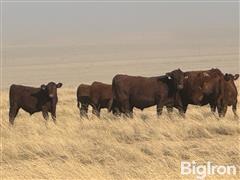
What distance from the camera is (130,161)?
8.64 meters

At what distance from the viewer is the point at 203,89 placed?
1439cm

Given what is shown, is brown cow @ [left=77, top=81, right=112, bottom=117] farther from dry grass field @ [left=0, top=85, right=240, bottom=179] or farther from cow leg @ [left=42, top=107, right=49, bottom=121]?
dry grass field @ [left=0, top=85, right=240, bottom=179]

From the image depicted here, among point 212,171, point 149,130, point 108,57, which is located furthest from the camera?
point 108,57

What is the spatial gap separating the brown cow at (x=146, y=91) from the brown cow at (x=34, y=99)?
1778mm

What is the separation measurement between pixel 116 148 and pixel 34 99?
276 inches

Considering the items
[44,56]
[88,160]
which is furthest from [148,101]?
[44,56]

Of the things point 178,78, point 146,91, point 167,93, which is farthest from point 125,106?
point 178,78

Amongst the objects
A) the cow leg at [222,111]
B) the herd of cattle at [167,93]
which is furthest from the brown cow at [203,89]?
the cow leg at [222,111]

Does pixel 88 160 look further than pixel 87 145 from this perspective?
No

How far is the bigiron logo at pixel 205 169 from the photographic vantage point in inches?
292

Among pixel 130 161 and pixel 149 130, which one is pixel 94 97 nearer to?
pixel 149 130

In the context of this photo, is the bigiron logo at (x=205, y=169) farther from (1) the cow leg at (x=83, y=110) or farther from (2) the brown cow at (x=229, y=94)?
(1) the cow leg at (x=83, y=110)

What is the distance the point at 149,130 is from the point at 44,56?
72054 millimetres

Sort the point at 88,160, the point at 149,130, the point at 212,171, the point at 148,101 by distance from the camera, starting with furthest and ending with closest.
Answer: the point at 148,101
the point at 149,130
the point at 88,160
the point at 212,171
